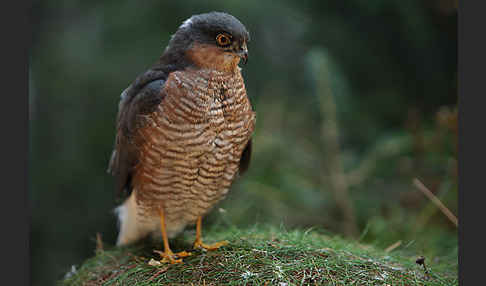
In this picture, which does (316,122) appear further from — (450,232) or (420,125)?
(450,232)

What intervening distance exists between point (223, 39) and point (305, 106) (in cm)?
210

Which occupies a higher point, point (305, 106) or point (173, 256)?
point (305, 106)

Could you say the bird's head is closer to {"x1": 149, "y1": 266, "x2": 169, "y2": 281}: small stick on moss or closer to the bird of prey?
the bird of prey

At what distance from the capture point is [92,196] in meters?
3.74

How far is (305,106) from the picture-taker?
395 cm

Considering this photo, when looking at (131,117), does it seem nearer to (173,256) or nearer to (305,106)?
(173,256)

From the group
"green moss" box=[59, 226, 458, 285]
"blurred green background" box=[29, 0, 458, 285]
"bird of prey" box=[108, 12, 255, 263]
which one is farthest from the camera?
"blurred green background" box=[29, 0, 458, 285]

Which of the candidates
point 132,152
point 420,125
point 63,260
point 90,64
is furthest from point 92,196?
point 420,125

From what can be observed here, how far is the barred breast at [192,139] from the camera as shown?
1994mm

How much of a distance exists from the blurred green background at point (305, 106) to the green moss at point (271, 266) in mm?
943

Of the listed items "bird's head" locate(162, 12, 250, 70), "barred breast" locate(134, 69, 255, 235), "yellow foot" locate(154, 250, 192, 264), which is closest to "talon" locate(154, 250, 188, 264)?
"yellow foot" locate(154, 250, 192, 264)

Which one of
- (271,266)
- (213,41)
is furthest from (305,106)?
(271,266)

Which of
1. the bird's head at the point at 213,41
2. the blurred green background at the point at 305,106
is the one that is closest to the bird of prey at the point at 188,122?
the bird's head at the point at 213,41

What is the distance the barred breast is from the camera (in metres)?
1.99
